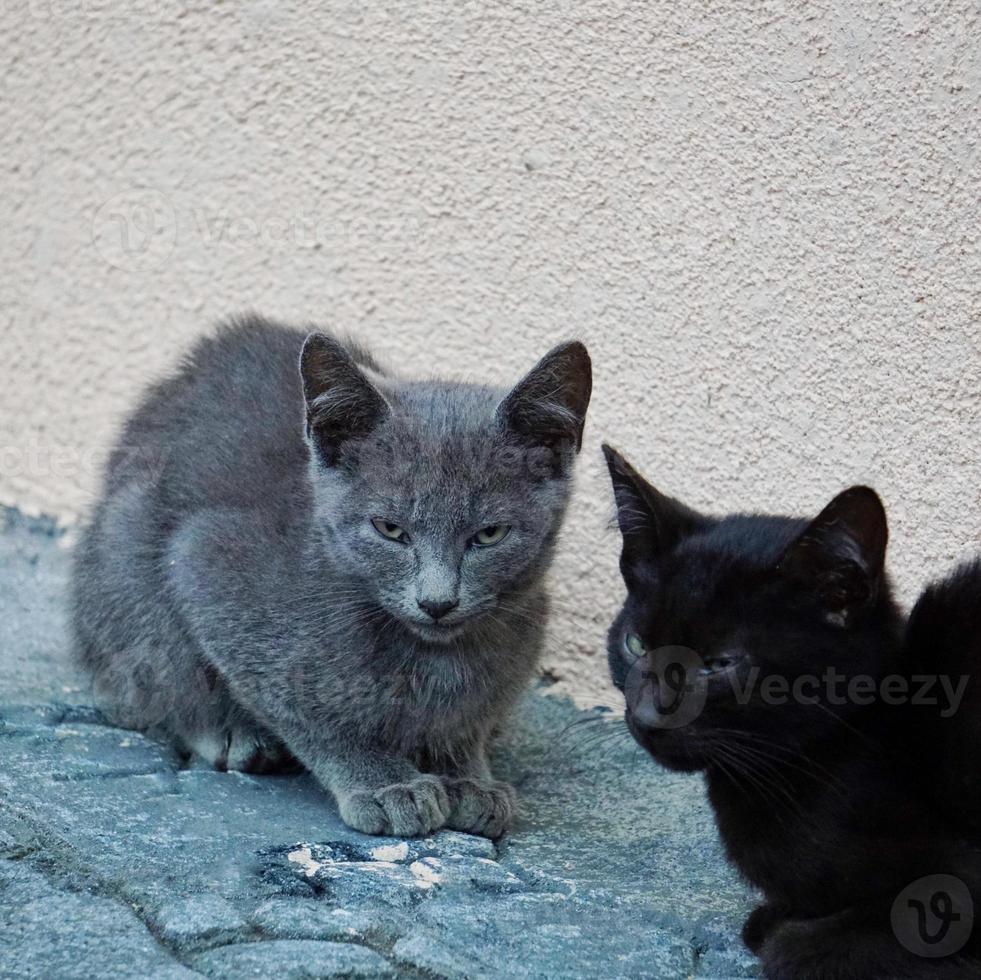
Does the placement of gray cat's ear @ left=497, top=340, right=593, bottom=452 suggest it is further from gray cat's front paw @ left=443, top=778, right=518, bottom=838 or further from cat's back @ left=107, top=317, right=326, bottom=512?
gray cat's front paw @ left=443, top=778, right=518, bottom=838

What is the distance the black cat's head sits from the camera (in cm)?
193

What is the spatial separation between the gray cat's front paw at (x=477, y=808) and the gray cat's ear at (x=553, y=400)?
0.66 meters

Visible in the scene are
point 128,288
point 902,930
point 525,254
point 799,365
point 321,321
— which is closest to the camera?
point 902,930

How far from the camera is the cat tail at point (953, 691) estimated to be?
6.41ft

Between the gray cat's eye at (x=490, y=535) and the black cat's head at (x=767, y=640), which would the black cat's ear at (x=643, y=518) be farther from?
the gray cat's eye at (x=490, y=535)

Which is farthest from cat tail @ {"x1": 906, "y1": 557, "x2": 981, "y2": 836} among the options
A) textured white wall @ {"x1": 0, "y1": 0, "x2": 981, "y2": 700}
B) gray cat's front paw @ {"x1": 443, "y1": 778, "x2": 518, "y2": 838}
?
gray cat's front paw @ {"x1": 443, "y1": 778, "x2": 518, "y2": 838}

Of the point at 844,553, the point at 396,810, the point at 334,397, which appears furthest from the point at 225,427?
the point at 844,553

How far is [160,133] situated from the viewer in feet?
12.1

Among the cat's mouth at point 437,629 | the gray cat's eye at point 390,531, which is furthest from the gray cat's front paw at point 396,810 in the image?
the gray cat's eye at point 390,531

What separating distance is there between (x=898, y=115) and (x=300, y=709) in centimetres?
160

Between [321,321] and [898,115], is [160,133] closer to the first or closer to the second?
[321,321]

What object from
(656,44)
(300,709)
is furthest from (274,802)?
(656,44)

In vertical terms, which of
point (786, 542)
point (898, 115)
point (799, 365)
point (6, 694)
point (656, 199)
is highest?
point (898, 115)

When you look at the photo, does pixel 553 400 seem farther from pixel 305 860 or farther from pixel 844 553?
pixel 305 860
